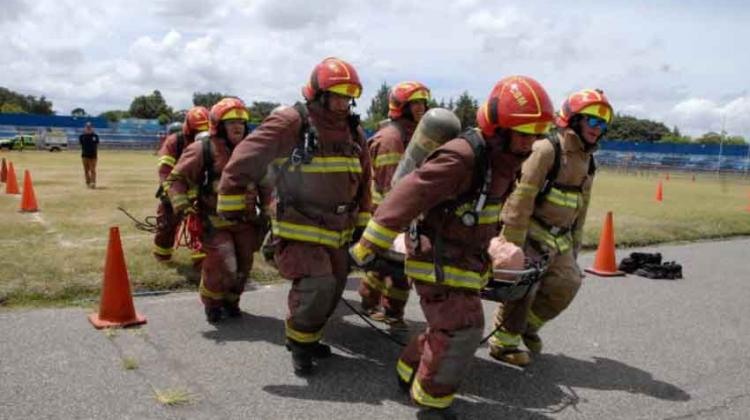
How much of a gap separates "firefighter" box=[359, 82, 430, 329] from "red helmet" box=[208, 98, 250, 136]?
1272mm

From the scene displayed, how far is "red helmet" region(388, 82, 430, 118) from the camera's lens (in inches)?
233

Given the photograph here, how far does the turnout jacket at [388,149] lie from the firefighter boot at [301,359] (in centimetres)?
193

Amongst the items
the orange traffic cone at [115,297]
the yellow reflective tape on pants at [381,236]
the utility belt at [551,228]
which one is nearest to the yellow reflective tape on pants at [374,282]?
the utility belt at [551,228]

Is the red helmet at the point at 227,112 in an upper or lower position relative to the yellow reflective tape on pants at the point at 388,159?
upper

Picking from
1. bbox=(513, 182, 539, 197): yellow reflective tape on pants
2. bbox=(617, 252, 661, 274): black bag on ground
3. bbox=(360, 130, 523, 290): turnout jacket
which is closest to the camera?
bbox=(360, 130, 523, 290): turnout jacket

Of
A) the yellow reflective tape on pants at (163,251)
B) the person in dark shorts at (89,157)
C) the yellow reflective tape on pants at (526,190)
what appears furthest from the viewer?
the person in dark shorts at (89,157)

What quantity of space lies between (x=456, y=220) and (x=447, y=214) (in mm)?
67

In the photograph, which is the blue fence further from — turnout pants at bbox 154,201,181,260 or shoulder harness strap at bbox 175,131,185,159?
turnout pants at bbox 154,201,181,260

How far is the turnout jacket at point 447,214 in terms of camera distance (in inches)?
137

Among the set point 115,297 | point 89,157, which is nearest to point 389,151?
point 115,297

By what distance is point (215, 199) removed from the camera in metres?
5.79

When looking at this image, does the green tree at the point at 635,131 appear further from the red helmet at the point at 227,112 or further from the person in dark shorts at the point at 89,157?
the red helmet at the point at 227,112

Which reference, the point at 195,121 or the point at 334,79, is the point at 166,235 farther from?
the point at 334,79

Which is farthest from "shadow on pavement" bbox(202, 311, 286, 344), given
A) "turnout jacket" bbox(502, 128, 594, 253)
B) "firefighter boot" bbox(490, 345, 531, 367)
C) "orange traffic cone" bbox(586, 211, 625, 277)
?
"orange traffic cone" bbox(586, 211, 625, 277)
